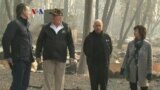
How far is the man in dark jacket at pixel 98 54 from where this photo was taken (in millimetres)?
9453

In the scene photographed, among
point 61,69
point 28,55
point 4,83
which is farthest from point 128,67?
point 4,83

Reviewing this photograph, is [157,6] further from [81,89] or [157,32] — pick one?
[81,89]

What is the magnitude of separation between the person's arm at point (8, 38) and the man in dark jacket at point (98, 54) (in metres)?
2.14

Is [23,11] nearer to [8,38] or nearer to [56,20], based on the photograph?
[8,38]

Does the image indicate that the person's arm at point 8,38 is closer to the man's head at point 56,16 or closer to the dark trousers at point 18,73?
the dark trousers at point 18,73

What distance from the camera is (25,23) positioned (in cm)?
820

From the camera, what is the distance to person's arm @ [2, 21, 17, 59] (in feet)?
25.7

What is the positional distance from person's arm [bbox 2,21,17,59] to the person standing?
101 inches

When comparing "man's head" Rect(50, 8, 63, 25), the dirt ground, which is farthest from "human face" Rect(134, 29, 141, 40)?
the dirt ground

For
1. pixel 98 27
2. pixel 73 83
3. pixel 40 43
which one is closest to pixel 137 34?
pixel 98 27

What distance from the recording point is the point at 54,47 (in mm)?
8906

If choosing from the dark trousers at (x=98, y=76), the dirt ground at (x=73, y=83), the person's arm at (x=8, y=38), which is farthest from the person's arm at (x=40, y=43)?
the dirt ground at (x=73, y=83)

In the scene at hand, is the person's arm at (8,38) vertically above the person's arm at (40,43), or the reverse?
the person's arm at (8,38)

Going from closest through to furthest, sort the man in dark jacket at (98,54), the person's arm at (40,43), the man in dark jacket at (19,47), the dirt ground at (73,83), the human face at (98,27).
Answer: the man in dark jacket at (19,47)
the person's arm at (40,43)
the human face at (98,27)
the man in dark jacket at (98,54)
the dirt ground at (73,83)
